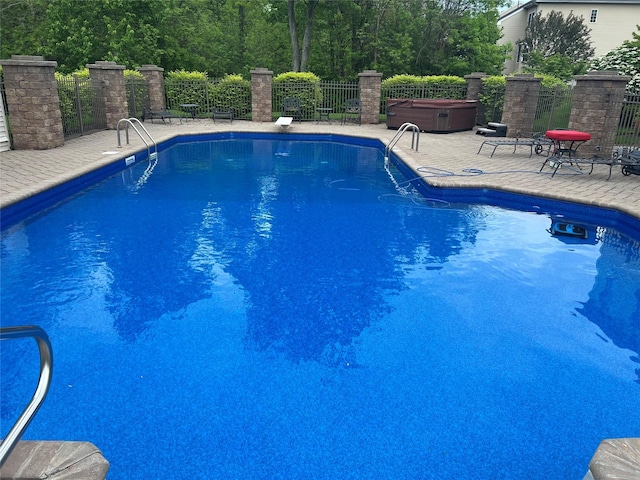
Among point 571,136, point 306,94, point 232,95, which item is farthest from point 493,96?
point 232,95

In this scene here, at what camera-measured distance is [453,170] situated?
1052cm

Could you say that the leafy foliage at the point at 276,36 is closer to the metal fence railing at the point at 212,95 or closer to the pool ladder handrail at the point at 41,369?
the metal fence railing at the point at 212,95

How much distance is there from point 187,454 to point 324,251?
3.95m

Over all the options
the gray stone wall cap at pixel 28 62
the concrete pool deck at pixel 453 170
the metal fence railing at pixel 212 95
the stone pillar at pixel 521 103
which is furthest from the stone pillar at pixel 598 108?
the metal fence railing at pixel 212 95

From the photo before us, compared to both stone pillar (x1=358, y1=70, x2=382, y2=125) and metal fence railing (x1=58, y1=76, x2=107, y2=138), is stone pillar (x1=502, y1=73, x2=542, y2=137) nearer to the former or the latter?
stone pillar (x1=358, y1=70, x2=382, y2=125)

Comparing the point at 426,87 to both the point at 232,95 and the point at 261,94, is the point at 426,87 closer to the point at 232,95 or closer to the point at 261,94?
the point at 261,94

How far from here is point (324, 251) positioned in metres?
6.77

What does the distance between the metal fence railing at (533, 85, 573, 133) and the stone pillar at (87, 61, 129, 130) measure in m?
13.9

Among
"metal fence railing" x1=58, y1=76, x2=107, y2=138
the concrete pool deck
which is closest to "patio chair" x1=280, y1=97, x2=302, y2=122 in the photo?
the concrete pool deck

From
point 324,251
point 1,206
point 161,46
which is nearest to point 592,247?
point 324,251

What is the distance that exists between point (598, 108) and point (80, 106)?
14.1 metres

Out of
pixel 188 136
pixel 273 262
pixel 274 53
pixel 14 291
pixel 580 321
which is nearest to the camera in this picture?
pixel 580 321

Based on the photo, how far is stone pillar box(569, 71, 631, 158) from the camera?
1098 centimetres

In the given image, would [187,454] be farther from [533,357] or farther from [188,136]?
[188,136]
